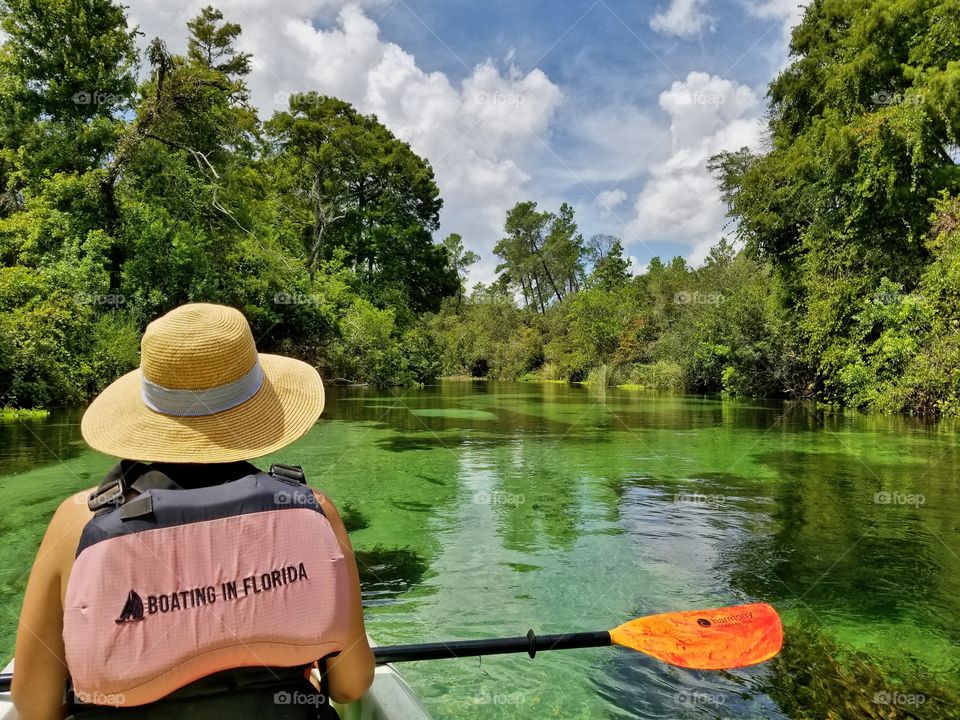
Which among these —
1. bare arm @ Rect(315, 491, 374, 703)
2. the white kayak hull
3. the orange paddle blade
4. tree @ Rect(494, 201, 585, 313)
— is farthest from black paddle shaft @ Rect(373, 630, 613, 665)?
tree @ Rect(494, 201, 585, 313)

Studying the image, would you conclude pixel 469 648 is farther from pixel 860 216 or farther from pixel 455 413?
pixel 860 216

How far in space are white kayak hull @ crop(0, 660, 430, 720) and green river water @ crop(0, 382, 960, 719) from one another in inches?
55.3

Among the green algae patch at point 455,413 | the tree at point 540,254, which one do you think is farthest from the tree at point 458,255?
the green algae patch at point 455,413

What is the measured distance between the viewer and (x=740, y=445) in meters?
12.8

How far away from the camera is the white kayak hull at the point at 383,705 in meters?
2.24

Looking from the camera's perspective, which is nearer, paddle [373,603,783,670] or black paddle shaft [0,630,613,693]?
black paddle shaft [0,630,613,693]

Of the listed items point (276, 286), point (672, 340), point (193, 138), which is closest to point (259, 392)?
point (193, 138)

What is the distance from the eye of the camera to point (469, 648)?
9.26 ft

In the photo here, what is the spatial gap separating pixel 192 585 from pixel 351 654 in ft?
1.57

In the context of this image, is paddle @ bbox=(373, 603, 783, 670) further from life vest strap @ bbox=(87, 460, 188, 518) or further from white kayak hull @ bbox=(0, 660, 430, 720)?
life vest strap @ bbox=(87, 460, 188, 518)

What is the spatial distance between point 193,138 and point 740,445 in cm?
1667

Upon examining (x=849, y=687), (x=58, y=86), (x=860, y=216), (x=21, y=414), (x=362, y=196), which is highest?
(x=362, y=196)

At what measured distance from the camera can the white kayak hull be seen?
2.24m

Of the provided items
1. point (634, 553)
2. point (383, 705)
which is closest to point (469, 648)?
point (383, 705)
